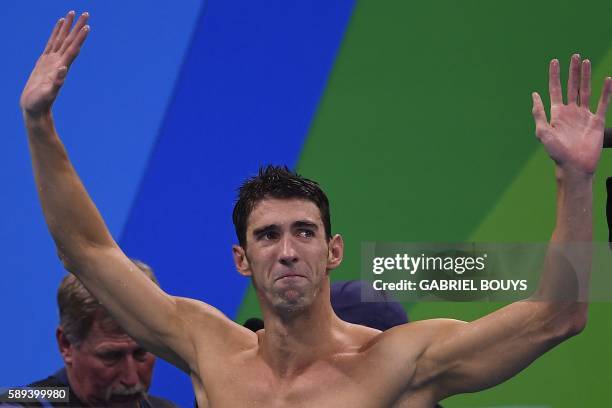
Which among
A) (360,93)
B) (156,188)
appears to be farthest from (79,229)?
(360,93)

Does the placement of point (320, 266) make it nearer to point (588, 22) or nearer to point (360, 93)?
point (360, 93)

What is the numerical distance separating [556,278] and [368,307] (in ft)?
2.94

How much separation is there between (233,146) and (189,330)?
1.24m

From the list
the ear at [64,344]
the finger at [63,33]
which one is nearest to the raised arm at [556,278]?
the ear at [64,344]

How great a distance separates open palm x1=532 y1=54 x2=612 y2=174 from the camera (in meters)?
1.96

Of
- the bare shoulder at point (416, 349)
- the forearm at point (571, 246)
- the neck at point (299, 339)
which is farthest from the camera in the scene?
the neck at point (299, 339)

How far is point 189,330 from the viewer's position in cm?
246

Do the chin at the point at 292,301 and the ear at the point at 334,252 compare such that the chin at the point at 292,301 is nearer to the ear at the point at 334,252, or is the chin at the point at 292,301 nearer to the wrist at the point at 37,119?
the ear at the point at 334,252

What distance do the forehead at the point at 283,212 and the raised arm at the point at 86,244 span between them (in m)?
0.30

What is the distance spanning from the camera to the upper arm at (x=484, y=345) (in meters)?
2.04

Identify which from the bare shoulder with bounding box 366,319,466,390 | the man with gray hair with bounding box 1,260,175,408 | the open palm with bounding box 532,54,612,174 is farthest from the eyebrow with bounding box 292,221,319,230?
the open palm with bounding box 532,54,612,174

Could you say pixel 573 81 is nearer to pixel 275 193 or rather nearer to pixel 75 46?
pixel 275 193

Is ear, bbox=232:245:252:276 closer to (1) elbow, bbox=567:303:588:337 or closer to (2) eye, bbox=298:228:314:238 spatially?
(2) eye, bbox=298:228:314:238

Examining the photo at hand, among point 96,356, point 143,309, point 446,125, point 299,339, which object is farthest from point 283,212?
point 446,125
